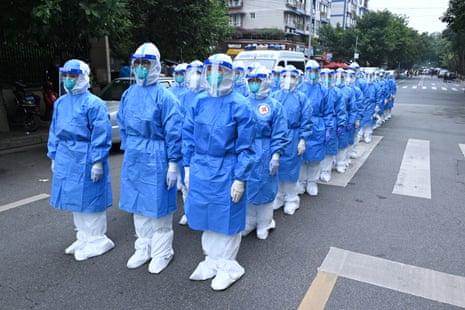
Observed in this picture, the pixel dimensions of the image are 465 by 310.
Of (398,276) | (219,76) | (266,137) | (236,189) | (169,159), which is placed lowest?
(398,276)

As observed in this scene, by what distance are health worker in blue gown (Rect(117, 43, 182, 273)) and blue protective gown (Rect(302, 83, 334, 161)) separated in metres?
2.78

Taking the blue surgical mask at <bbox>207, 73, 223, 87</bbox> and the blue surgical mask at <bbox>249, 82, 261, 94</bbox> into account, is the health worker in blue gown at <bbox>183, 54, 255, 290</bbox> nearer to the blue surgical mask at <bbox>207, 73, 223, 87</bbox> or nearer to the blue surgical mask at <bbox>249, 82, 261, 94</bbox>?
the blue surgical mask at <bbox>207, 73, 223, 87</bbox>

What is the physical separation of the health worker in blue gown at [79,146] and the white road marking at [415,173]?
15.4ft

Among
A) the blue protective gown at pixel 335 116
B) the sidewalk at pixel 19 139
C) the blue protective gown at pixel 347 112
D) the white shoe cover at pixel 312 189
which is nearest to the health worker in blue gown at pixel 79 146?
the white shoe cover at pixel 312 189

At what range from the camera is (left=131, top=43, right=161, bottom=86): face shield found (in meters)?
3.38

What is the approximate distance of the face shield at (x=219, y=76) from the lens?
10.1 feet

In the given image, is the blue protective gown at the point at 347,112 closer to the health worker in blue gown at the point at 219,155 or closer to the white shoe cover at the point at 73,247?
the health worker in blue gown at the point at 219,155

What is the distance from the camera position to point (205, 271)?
3.45m

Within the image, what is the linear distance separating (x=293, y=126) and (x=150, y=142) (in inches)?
87.4

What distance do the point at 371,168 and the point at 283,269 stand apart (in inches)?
187

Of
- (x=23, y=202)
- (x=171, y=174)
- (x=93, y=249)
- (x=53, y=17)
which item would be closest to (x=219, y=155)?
(x=171, y=174)

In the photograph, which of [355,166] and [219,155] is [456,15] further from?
[219,155]

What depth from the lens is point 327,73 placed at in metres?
6.13

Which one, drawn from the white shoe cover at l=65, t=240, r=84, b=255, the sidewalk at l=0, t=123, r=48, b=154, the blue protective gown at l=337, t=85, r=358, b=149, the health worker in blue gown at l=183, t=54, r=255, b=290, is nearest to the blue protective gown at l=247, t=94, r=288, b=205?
the health worker in blue gown at l=183, t=54, r=255, b=290
